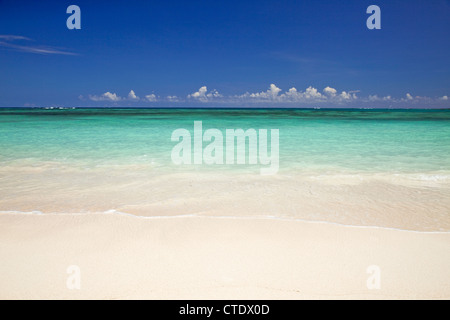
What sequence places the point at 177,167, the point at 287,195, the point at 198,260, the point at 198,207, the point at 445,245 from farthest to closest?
the point at 177,167
the point at 287,195
the point at 198,207
the point at 445,245
the point at 198,260

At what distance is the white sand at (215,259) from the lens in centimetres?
213

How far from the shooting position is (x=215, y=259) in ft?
8.38

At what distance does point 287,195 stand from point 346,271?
7.72 ft

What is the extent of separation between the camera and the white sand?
2.13 meters

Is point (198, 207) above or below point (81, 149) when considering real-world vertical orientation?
below

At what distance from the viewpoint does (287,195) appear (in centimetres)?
470

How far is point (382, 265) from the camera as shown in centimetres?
246

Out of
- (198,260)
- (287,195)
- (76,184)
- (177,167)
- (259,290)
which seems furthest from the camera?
(177,167)
